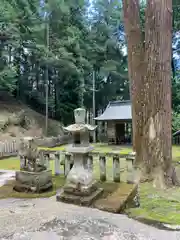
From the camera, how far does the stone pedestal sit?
286cm

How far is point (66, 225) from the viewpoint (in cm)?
225

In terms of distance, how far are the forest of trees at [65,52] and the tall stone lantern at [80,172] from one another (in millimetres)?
10671

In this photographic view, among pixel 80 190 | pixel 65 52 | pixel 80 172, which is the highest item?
pixel 65 52

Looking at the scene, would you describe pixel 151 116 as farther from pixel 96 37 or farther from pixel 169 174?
pixel 96 37

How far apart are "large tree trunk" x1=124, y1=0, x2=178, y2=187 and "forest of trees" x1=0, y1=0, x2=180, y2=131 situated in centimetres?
1024

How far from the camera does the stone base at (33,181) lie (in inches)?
127

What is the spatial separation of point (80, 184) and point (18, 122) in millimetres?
10996

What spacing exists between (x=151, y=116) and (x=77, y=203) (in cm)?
220

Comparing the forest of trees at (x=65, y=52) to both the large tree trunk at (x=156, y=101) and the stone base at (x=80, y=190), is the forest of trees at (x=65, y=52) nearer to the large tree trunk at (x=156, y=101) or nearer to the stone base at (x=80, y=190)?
the large tree trunk at (x=156, y=101)

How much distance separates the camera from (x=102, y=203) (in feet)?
9.18

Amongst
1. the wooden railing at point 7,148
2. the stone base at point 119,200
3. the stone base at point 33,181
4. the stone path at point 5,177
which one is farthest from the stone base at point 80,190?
the wooden railing at point 7,148

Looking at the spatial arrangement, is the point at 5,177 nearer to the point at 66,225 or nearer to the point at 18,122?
the point at 66,225

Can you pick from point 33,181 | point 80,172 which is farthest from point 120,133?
point 80,172

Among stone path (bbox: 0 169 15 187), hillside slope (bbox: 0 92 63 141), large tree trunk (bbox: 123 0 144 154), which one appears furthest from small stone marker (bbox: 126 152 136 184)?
hillside slope (bbox: 0 92 63 141)
